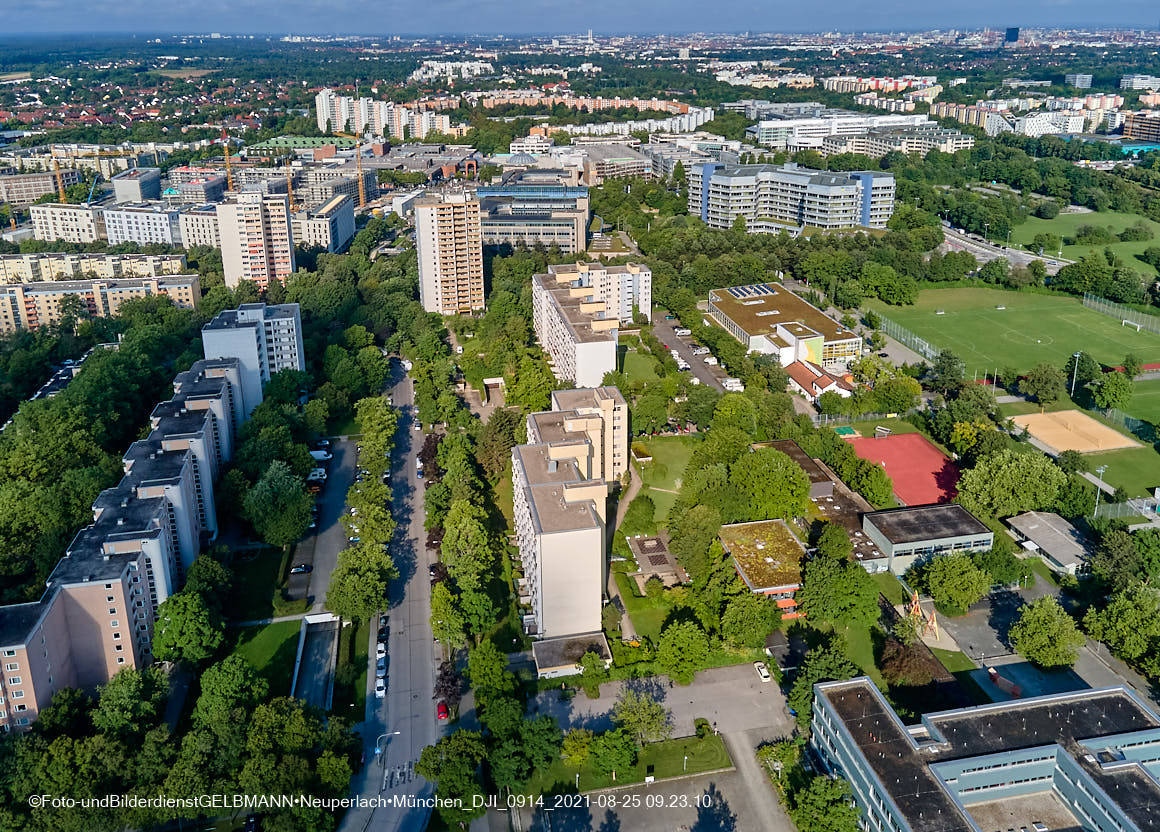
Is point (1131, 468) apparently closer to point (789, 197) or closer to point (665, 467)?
point (665, 467)

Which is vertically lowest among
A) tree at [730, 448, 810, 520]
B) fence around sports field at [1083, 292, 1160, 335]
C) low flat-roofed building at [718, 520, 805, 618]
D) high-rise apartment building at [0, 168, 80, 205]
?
low flat-roofed building at [718, 520, 805, 618]

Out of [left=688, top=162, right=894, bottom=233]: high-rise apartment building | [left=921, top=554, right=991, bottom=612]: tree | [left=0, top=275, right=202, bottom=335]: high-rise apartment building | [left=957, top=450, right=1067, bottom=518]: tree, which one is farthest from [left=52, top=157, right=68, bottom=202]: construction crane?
[left=921, top=554, right=991, bottom=612]: tree

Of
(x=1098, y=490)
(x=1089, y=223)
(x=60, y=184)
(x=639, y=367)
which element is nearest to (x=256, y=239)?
(x=639, y=367)

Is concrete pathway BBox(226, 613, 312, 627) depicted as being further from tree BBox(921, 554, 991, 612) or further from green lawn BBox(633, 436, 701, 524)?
tree BBox(921, 554, 991, 612)

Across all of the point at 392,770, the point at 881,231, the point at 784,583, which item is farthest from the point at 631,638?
the point at 881,231

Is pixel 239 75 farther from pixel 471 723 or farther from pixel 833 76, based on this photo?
pixel 471 723

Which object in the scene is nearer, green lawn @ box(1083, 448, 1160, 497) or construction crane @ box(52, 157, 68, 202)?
green lawn @ box(1083, 448, 1160, 497)
